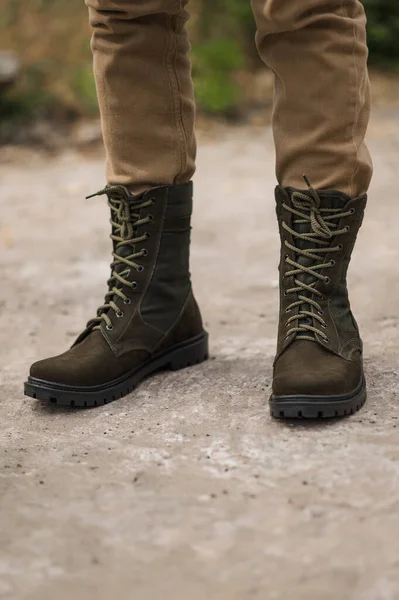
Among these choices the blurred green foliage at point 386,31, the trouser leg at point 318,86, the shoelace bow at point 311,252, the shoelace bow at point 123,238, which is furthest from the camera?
the blurred green foliage at point 386,31

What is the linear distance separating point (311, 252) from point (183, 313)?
37cm

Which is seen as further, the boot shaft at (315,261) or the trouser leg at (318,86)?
the boot shaft at (315,261)

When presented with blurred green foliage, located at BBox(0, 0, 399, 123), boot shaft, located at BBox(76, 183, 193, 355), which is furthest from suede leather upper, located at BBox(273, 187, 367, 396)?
blurred green foliage, located at BBox(0, 0, 399, 123)

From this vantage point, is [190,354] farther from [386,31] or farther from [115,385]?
[386,31]

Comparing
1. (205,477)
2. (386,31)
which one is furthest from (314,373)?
(386,31)

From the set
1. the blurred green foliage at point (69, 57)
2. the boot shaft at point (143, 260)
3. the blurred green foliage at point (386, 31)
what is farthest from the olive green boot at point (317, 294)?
the blurred green foliage at point (386, 31)

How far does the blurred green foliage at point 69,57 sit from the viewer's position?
5.50 metres

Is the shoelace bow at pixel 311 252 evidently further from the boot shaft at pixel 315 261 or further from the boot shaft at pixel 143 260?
the boot shaft at pixel 143 260

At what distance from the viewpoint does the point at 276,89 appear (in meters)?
1.59

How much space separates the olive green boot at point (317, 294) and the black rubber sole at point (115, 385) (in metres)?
0.31

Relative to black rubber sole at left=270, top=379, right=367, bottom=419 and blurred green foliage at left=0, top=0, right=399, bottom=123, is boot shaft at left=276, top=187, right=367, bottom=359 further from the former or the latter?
blurred green foliage at left=0, top=0, right=399, bottom=123

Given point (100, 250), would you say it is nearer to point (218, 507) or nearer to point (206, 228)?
point (206, 228)

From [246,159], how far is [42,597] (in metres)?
3.54

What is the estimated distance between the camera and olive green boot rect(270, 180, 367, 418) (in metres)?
1.56
